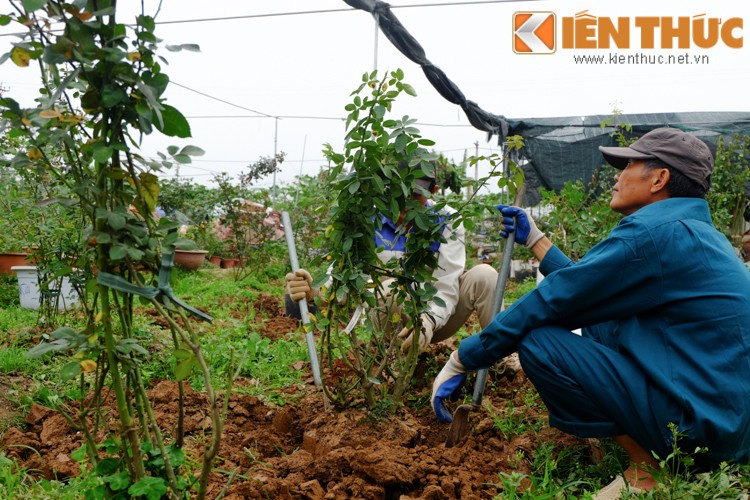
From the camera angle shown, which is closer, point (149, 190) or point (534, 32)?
point (149, 190)

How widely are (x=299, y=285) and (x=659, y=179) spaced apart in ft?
5.58

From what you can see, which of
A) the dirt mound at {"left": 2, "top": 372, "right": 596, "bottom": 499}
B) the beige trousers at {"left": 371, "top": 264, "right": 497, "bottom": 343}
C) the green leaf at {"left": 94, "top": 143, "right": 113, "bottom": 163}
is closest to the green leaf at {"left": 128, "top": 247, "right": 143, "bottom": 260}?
the green leaf at {"left": 94, "top": 143, "right": 113, "bottom": 163}

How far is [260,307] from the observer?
6004 mm

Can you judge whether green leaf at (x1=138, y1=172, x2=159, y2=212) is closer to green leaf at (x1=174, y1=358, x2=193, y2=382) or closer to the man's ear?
green leaf at (x1=174, y1=358, x2=193, y2=382)

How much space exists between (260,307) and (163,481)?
446 cm

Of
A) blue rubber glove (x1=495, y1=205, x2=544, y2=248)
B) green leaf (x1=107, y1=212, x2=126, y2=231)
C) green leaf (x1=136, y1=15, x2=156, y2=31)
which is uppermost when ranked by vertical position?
green leaf (x1=136, y1=15, x2=156, y2=31)

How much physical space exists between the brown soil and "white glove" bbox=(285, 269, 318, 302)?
0.57 meters

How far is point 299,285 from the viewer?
316cm

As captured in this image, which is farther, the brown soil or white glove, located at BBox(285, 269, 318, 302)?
white glove, located at BBox(285, 269, 318, 302)

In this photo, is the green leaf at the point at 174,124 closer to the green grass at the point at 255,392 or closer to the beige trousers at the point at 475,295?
the green grass at the point at 255,392

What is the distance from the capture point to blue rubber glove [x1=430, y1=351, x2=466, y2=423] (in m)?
2.66

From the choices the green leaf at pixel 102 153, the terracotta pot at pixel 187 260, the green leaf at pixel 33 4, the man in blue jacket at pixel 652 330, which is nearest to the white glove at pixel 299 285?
the man in blue jacket at pixel 652 330

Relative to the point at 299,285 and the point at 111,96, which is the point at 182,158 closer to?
the point at 111,96

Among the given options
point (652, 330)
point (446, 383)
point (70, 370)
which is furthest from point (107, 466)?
point (652, 330)
